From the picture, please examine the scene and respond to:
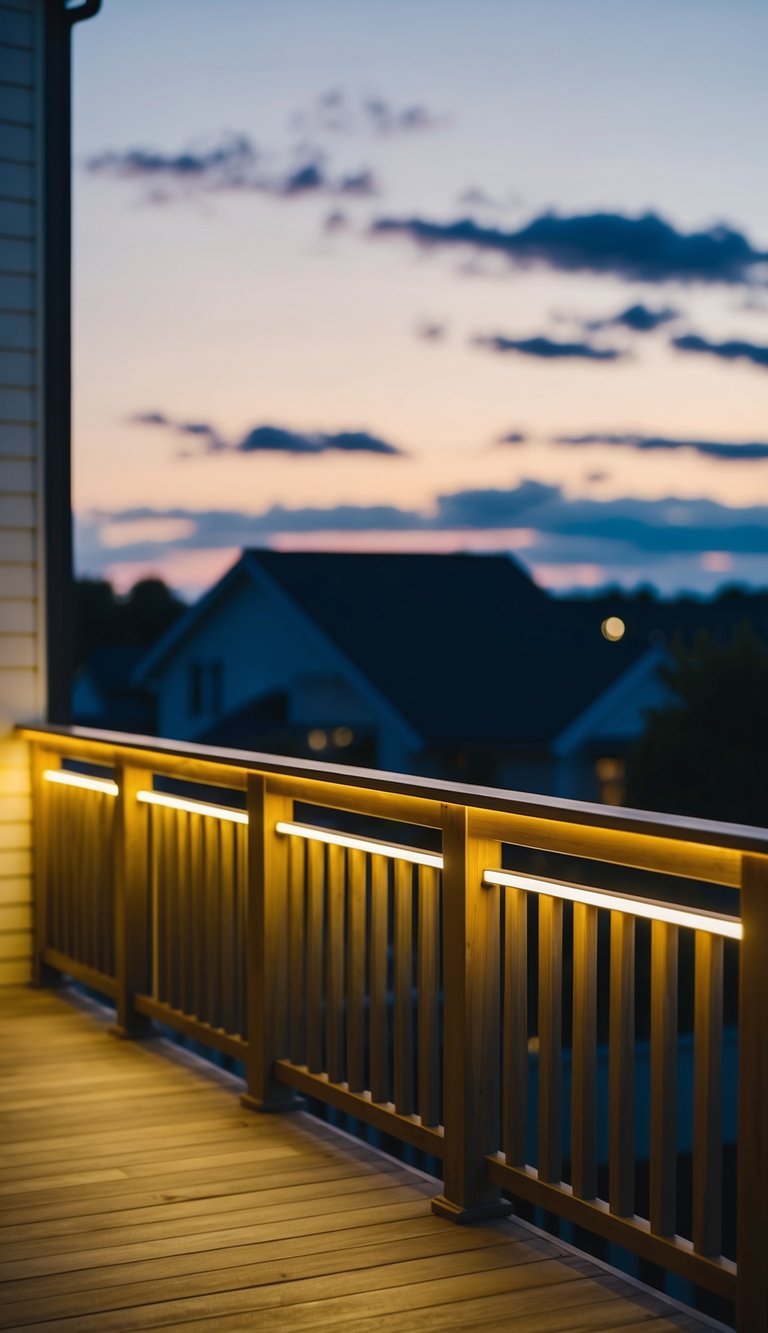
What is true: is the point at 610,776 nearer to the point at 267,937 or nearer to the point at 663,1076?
the point at 267,937

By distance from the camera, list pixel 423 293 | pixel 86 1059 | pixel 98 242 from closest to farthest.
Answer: pixel 86 1059 < pixel 98 242 < pixel 423 293

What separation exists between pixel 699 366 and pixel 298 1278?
120 ft

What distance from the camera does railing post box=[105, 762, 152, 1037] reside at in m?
5.31

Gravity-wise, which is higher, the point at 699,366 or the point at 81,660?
the point at 699,366

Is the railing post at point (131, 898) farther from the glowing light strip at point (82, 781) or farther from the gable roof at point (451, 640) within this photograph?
the gable roof at point (451, 640)

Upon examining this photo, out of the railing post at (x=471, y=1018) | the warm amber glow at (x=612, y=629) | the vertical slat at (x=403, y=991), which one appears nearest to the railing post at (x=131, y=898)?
the vertical slat at (x=403, y=991)

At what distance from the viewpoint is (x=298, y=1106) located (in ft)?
14.7

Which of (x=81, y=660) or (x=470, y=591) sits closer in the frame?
(x=470, y=591)

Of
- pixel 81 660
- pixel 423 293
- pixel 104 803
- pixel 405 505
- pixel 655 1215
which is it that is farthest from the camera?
pixel 81 660

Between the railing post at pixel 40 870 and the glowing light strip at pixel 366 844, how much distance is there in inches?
86.0

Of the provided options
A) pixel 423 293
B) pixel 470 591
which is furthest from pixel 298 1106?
pixel 423 293

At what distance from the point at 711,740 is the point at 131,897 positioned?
17.0 meters

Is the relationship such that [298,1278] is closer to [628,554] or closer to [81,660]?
[628,554]

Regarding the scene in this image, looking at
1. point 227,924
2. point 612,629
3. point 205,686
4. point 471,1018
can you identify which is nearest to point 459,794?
point 471,1018
